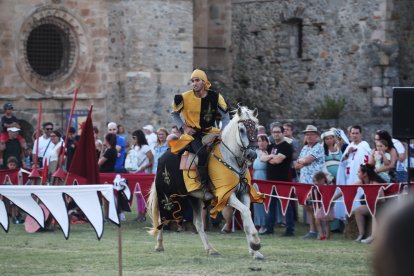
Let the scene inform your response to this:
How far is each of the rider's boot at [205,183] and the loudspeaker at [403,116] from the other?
7.16 ft

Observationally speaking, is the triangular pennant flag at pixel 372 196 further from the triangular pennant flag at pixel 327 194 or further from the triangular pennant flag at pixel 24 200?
the triangular pennant flag at pixel 24 200

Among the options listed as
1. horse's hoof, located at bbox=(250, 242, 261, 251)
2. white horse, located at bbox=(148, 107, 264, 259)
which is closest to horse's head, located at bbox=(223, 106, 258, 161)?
white horse, located at bbox=(148, 107, 264, 259)

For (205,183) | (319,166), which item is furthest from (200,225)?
(319,166)

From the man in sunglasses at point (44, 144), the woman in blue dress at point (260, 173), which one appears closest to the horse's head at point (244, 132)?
the woman in blue dress at point (260, 173)

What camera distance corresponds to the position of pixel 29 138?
27.9m

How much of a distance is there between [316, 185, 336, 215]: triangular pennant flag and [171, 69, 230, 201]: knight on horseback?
9.61 feet

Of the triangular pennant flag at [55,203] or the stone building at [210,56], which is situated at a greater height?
the stone building at [210,56]

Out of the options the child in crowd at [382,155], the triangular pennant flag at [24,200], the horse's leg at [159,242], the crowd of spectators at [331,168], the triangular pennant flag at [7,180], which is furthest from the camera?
the triangular pennant flag at [7,180]

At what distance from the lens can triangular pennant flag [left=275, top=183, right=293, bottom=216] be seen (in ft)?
50.5

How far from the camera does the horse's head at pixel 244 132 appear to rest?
39.0ft

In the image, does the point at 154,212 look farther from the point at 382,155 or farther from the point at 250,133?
the point at 382,155

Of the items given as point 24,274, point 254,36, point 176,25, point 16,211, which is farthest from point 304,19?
point 24,274

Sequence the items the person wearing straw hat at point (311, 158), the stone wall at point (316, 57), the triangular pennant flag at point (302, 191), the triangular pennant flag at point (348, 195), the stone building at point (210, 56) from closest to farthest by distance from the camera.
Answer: the triangular pennant flag at point (348, 195)
the triangular pennant flag at point (302, 191)
the person wearing straw hat at point (311, 158)
the stone building at point (210, 56)
the stone wall at point (316, 57)

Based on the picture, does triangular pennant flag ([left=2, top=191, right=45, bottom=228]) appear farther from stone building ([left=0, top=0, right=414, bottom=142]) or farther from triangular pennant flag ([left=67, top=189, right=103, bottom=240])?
stone building ([left=0, top=0, right=414, bottom=142])
